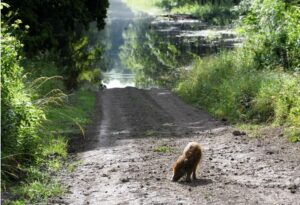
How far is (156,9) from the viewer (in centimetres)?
12988

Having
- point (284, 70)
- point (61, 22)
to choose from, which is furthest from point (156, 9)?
point (284, 70)

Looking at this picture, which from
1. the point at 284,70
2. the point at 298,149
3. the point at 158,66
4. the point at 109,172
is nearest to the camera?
the point at 109,172

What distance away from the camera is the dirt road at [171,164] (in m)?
9.64

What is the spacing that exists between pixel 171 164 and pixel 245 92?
8305 mm

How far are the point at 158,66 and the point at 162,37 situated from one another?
65.3 ft

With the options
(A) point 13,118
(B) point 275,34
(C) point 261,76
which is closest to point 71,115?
(C) point 261,76

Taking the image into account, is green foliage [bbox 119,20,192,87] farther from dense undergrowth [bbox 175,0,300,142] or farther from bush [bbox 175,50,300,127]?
dense undergrowth [bbox 175,0,300,142]

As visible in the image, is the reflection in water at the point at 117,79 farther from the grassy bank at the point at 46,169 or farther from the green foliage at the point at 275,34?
the grassy bank at the point at 46,169

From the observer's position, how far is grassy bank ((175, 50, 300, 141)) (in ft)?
53.9

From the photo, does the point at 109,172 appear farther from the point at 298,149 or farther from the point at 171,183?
the point at 298,149

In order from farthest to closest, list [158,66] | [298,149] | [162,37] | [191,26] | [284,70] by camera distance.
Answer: [191,26], [162,37], [158,66], [284,70], [298,149]

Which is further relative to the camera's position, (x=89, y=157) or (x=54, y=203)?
(x=89, y=157)

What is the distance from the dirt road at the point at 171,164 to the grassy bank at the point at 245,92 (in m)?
0.86

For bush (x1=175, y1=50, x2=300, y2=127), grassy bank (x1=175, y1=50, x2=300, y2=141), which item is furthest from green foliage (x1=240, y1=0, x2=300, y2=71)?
bush (x1=175, y1=50, x2=300, y2=127)
